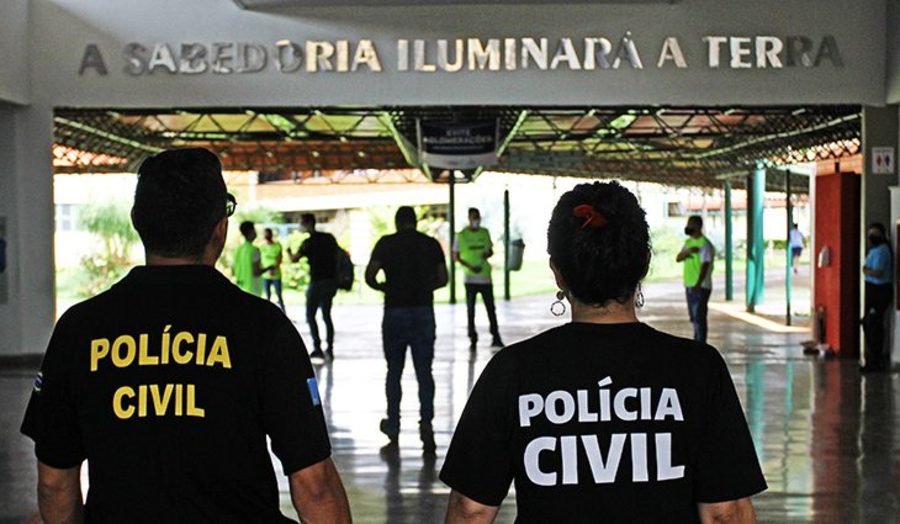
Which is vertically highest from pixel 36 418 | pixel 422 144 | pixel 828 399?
pixel 422 144

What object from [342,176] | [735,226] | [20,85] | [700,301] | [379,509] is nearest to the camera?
[379,509]

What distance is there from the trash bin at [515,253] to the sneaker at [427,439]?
18018mm

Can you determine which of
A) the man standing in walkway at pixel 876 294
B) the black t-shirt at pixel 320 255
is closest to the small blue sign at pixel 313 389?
the man standing in walkway at pixel 876 294

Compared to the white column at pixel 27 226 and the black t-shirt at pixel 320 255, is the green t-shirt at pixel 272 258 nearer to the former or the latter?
the black t-shirt at pixel 320 255

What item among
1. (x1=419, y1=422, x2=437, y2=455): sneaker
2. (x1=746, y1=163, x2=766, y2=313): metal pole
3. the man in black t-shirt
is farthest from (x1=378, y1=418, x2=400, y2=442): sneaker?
(x1=746, y1=163, x2=766, y2=313): metal pole

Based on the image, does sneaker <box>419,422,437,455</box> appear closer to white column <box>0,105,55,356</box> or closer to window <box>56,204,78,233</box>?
white column <box>0,105,55,356</box>

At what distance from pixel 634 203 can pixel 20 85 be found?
11.3 meters

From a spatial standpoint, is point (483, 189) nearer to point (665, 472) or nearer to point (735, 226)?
point (735, 226)

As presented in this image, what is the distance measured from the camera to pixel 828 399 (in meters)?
10.6

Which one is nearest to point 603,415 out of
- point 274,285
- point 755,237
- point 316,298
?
point 316,298

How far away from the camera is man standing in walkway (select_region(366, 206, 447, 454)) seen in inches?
319

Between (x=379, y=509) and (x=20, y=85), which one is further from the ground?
(x=20, y=85)

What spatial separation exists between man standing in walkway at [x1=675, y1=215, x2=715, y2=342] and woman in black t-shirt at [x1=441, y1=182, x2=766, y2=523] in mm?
11580

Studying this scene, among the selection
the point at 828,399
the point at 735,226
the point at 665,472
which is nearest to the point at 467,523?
the point at 665,472
